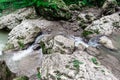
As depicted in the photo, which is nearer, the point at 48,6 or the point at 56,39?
the point at 56,39

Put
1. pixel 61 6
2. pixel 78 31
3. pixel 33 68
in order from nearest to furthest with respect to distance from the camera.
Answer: pixel 33 68
pixel 78 31
pixel 61 6

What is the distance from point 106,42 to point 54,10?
295cm

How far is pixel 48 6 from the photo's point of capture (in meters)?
9.41

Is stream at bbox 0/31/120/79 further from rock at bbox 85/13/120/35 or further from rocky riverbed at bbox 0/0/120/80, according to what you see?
rock at bbox 85/13/120/35

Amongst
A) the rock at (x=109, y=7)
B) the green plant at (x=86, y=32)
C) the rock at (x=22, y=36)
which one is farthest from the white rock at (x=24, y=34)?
the rock at (x=109, y=7)

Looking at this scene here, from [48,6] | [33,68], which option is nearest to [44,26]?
[48,6]

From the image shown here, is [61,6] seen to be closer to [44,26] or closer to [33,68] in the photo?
[44,26]

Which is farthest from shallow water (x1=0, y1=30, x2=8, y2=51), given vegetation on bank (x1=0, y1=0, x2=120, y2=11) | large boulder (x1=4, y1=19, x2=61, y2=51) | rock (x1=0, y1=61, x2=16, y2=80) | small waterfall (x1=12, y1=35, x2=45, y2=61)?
rock (x1=0, y1=61, x2=16, y2=80)

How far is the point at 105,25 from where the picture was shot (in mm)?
8453

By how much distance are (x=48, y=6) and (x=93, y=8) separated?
2.40 m

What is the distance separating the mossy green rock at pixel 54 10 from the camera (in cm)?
939

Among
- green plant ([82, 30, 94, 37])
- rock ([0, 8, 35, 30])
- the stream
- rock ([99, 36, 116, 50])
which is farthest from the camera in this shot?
rock ([0, 8, 35, 30])

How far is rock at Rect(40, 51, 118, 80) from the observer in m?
5.12

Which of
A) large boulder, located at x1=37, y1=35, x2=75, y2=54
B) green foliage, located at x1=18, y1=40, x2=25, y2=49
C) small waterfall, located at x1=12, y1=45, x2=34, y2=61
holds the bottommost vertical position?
small waterfall, located at x1=12, y1=45, x2=34, y2=61
